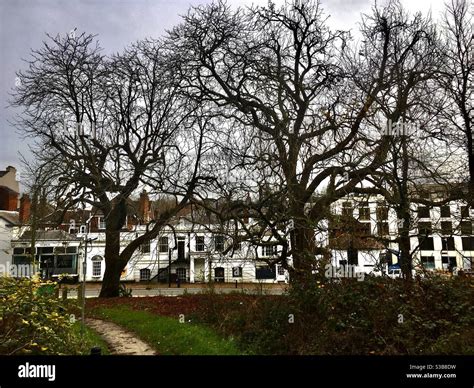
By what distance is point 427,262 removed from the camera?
17.8ft

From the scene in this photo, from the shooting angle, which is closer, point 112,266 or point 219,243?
point 112,266

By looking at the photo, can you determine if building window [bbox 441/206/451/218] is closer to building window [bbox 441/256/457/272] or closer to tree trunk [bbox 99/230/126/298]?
building window [bbox 441/256/457/272]

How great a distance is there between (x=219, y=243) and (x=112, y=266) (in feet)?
7.01

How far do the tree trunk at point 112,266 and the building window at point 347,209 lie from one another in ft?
13.4

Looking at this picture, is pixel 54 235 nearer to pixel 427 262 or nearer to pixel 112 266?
pixel 112 266

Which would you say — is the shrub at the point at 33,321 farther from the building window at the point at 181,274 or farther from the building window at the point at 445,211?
the building window at the point at 445,211

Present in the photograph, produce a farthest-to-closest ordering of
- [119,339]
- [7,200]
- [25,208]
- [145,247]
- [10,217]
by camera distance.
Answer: [145,247]
[25,208]
[119,339]
[7,200]
[10,217]

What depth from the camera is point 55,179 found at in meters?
5.94

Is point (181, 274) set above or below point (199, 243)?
below

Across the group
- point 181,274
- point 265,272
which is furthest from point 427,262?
point 181,274

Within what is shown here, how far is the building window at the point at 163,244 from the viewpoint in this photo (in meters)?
7.19

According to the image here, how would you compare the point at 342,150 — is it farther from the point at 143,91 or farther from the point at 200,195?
the point at 143,91

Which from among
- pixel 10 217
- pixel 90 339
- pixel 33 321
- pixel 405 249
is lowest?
pixel 90 339

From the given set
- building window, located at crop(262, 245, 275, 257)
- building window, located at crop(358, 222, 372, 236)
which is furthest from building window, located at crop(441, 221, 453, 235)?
building window, located at crop(262, 245, 275, 257)
